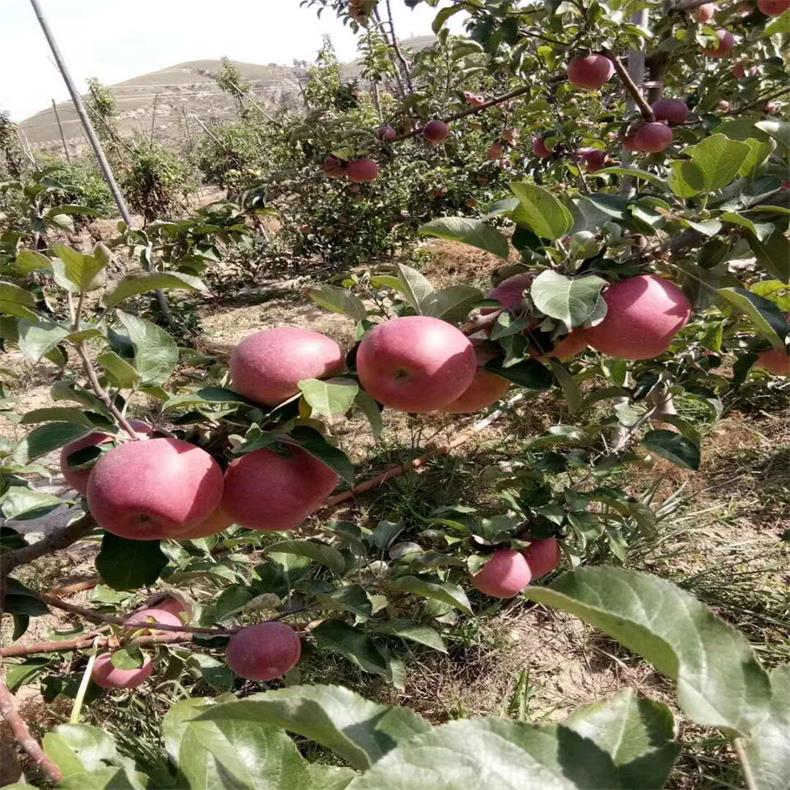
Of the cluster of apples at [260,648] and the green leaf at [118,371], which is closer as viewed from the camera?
the green leaf at [118,371]

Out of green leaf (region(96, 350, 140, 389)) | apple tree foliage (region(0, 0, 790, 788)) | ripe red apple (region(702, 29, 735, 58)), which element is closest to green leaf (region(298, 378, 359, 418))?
apple tree foliage (region(0, 0, 790, 788))

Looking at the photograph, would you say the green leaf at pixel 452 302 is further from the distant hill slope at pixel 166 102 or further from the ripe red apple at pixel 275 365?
the distant hill slope at pixel 166 102

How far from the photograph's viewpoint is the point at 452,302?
84 centimetres

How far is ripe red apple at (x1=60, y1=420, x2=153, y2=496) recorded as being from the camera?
0.84m

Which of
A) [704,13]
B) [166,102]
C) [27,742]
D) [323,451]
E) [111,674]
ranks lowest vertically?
[111,674]

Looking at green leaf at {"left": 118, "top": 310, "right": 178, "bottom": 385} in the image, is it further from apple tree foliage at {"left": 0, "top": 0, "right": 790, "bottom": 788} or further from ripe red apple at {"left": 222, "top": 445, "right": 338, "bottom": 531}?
ripe red apple at {"left": 222, "top": 445, "right": 338, "bottom": 531}

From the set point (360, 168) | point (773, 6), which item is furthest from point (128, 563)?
point (360, 168)

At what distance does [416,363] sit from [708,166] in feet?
1.46

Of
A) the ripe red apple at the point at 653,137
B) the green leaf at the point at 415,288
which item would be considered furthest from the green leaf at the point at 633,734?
the ripe red apple at the point at 653,137

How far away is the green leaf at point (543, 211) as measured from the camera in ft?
2.49

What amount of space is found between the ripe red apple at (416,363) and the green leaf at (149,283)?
22 cm

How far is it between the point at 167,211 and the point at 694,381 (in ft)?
26.3

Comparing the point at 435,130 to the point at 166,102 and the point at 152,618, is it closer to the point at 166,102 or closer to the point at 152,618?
the point at 152,618

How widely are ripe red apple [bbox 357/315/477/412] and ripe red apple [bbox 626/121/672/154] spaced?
1.54m
